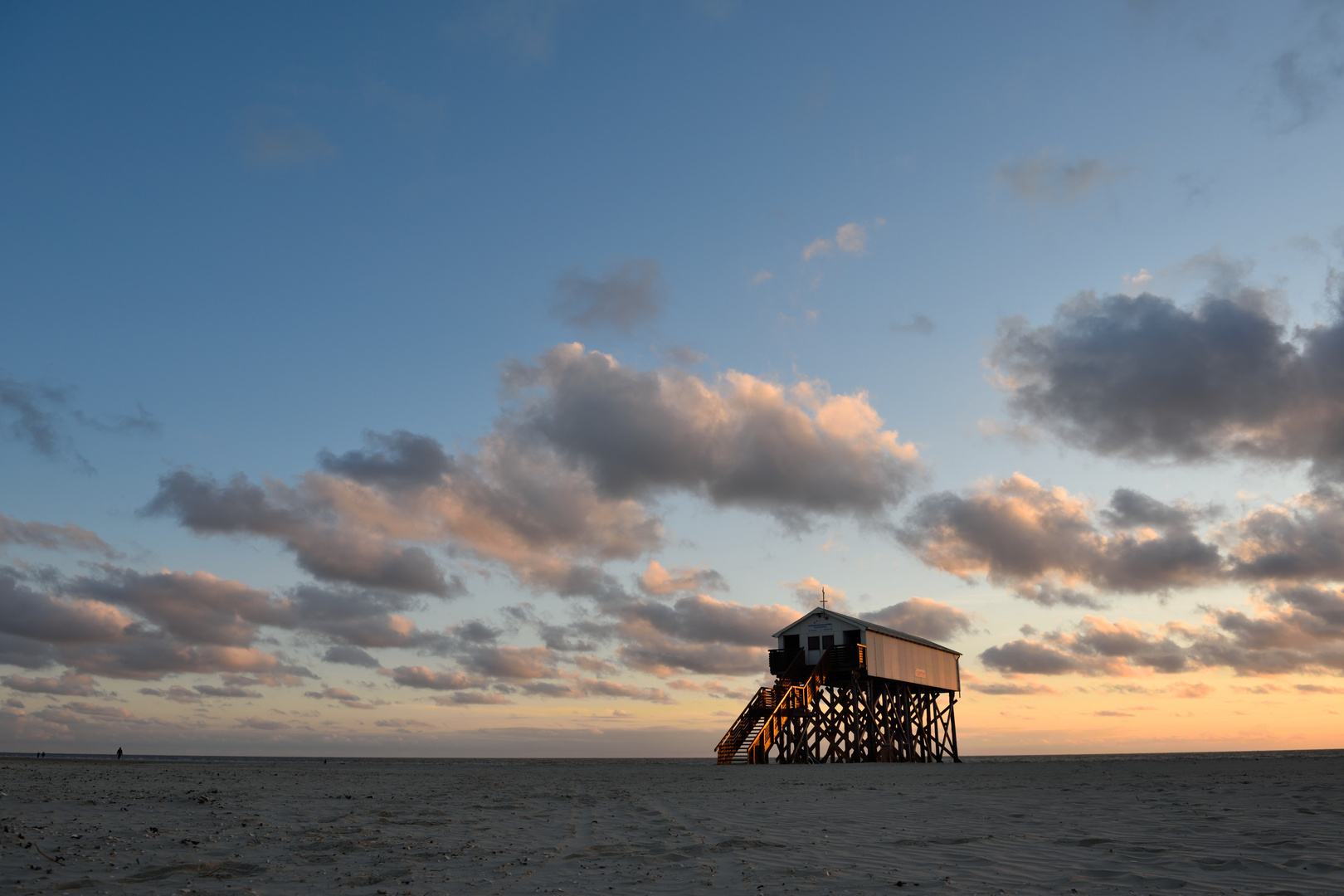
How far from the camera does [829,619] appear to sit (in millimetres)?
41062

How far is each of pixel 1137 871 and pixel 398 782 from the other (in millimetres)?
18895

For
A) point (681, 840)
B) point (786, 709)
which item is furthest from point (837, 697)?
point (681, 840)

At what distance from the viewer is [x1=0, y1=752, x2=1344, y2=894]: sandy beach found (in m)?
7.29

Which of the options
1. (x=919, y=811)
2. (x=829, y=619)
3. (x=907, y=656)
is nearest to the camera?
(x=919, y=811)

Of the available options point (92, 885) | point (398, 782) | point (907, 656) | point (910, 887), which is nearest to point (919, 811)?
point (910, 887)

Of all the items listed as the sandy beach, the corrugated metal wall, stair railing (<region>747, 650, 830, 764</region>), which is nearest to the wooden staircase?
stair railing (<region>747, 650, 830, 764</region>)

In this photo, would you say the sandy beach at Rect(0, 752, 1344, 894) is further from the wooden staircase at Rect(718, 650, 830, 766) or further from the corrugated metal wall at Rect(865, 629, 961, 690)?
the corrugated metal wall at Rect(865, 629, 961, 690)

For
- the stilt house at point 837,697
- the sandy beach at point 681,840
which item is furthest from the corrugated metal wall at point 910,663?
the sandy beach at point 681,840

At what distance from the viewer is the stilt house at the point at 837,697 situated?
36.6m

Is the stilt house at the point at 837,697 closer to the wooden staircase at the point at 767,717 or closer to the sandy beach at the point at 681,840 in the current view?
the wooden staircase at the point at 767,717

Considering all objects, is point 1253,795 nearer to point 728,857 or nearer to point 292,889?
point 728,857

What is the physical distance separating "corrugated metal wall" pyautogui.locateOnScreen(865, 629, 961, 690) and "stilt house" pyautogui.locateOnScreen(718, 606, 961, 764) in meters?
0.05

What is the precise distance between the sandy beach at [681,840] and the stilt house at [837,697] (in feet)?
65.1

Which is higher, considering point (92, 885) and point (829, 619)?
point (829, 619)
